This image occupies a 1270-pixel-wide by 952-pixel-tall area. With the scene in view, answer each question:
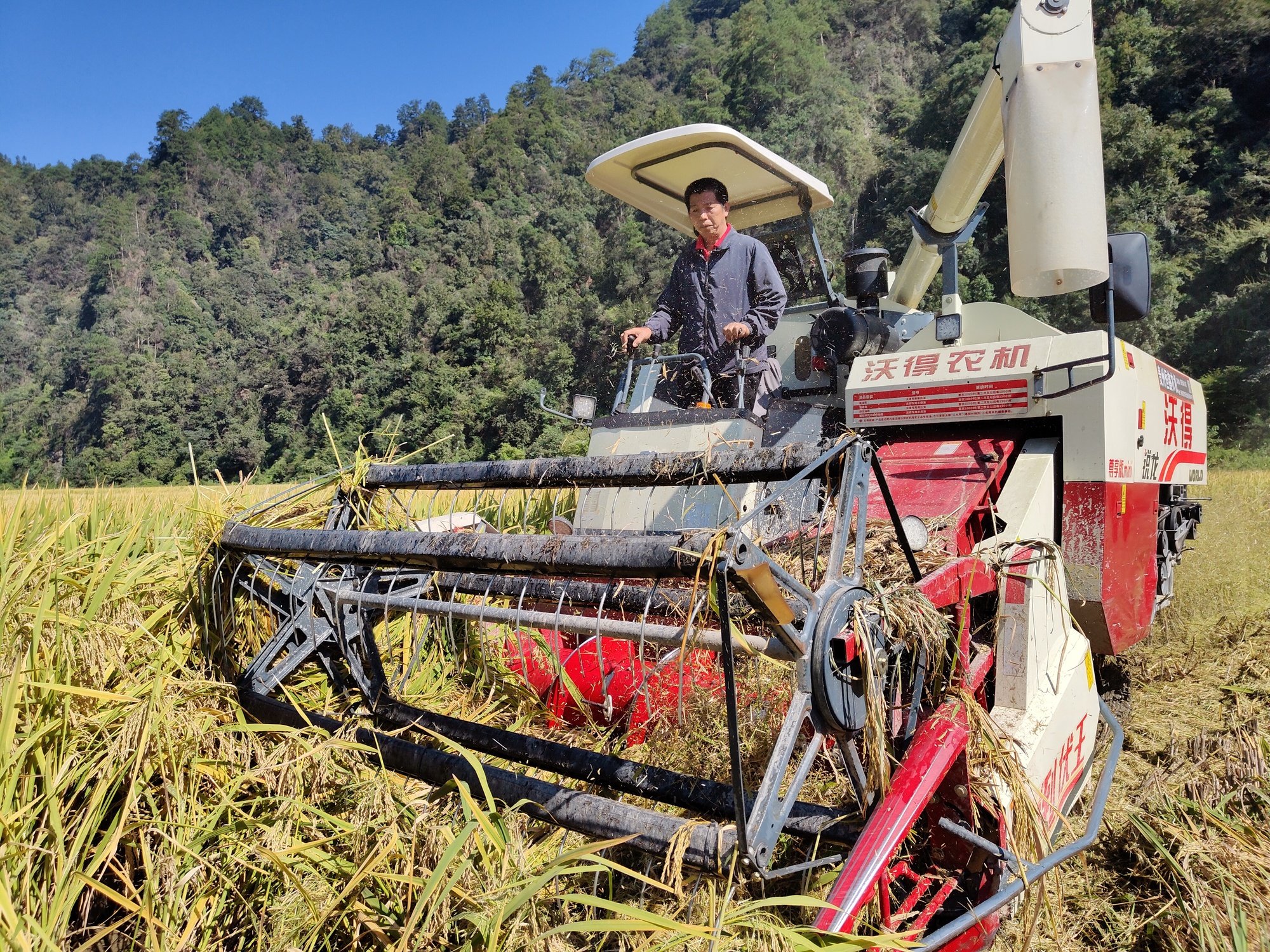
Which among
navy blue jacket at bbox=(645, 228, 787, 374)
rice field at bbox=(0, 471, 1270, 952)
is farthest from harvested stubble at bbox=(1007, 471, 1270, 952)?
navy blue jacket at bbox=(645, 228, 787, 374)

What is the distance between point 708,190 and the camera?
14.3ft

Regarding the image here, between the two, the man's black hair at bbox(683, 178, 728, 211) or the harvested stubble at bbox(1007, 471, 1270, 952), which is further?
the man's black hair at bbox(683, 178, 728, 211)

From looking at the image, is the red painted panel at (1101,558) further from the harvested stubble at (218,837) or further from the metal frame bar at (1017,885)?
the harvested stubble at (218,837)

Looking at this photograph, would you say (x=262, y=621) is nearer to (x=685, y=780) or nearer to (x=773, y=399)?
(x=685, y=780)

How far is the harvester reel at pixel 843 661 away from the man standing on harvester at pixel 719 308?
A: 2.25 meters

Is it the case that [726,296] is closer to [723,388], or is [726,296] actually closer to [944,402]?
[723,388]

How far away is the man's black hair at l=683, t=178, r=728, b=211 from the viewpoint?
4.36 meters

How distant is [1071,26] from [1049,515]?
5.96 ft

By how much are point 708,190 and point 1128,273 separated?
7.02ft

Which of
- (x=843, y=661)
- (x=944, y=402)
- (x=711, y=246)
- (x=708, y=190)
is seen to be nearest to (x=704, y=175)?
(x=708, y=190)

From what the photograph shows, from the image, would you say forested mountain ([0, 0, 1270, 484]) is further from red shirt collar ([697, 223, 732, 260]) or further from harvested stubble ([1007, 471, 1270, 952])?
harvested stubble ([1007, 471, 1270, 952])

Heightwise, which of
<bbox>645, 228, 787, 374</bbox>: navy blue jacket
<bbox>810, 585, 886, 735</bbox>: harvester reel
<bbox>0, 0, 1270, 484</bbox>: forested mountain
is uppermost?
<bbox>0, 0, 1270, 484</bbox>: forested mountain

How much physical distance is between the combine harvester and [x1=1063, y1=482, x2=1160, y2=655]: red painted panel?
0.01 m

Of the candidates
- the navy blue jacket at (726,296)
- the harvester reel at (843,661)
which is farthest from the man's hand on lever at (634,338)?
the harvester reel at (843,661)
